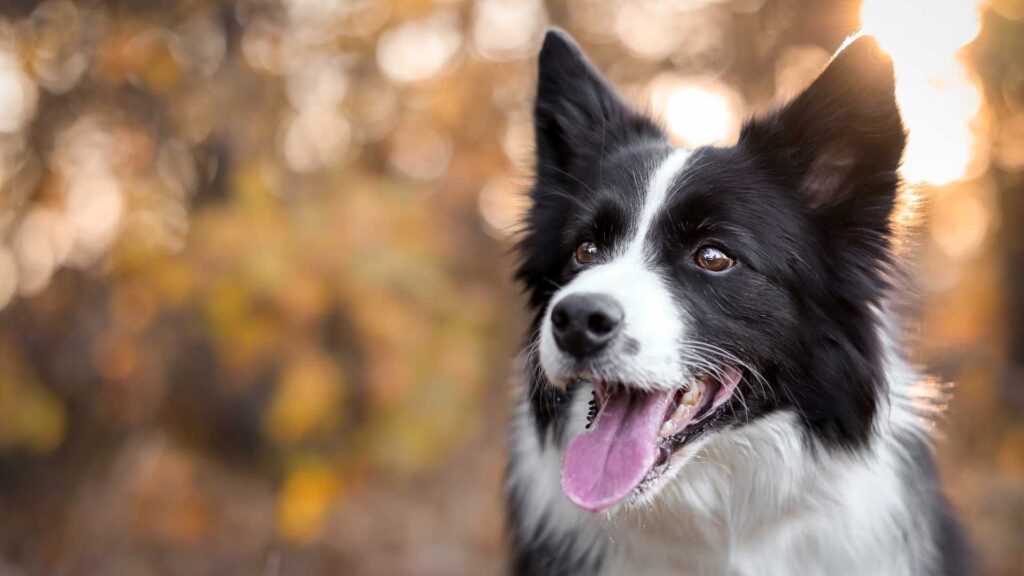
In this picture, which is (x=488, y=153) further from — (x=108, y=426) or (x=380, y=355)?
(x=108, y=426)

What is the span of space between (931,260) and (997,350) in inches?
46.4

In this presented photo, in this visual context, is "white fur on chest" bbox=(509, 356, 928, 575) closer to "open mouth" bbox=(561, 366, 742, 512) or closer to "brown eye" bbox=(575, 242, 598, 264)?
"open mouth" bbox=(561, 366, 742, 512)

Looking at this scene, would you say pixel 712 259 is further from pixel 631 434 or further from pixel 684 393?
pixel 631 434

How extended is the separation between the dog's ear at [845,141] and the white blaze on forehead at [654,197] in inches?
11.8

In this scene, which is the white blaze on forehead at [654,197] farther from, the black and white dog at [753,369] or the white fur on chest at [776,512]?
the white fur on chest at [776,512]

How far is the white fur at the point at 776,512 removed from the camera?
282 cm

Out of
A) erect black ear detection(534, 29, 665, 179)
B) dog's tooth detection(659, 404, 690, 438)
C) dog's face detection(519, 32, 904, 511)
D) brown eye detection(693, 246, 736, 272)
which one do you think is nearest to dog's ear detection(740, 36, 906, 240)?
dog's face detection(519, 32, 904, 511)

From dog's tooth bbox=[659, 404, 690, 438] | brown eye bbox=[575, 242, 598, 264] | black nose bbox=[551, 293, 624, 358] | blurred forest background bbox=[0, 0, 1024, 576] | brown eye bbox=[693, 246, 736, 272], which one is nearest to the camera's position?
black nose bbox=[551, 293, 624, 358]

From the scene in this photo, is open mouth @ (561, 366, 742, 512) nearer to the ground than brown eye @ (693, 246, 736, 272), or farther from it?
nearer to the ground

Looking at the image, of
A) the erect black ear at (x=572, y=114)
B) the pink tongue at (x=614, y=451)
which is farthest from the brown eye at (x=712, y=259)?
the erect black ear at (x=572, y=114)

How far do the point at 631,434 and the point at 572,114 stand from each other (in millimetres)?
1368

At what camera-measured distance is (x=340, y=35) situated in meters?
5.40

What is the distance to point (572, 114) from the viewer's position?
3.51 metres

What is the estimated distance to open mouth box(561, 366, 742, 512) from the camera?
104 inches
